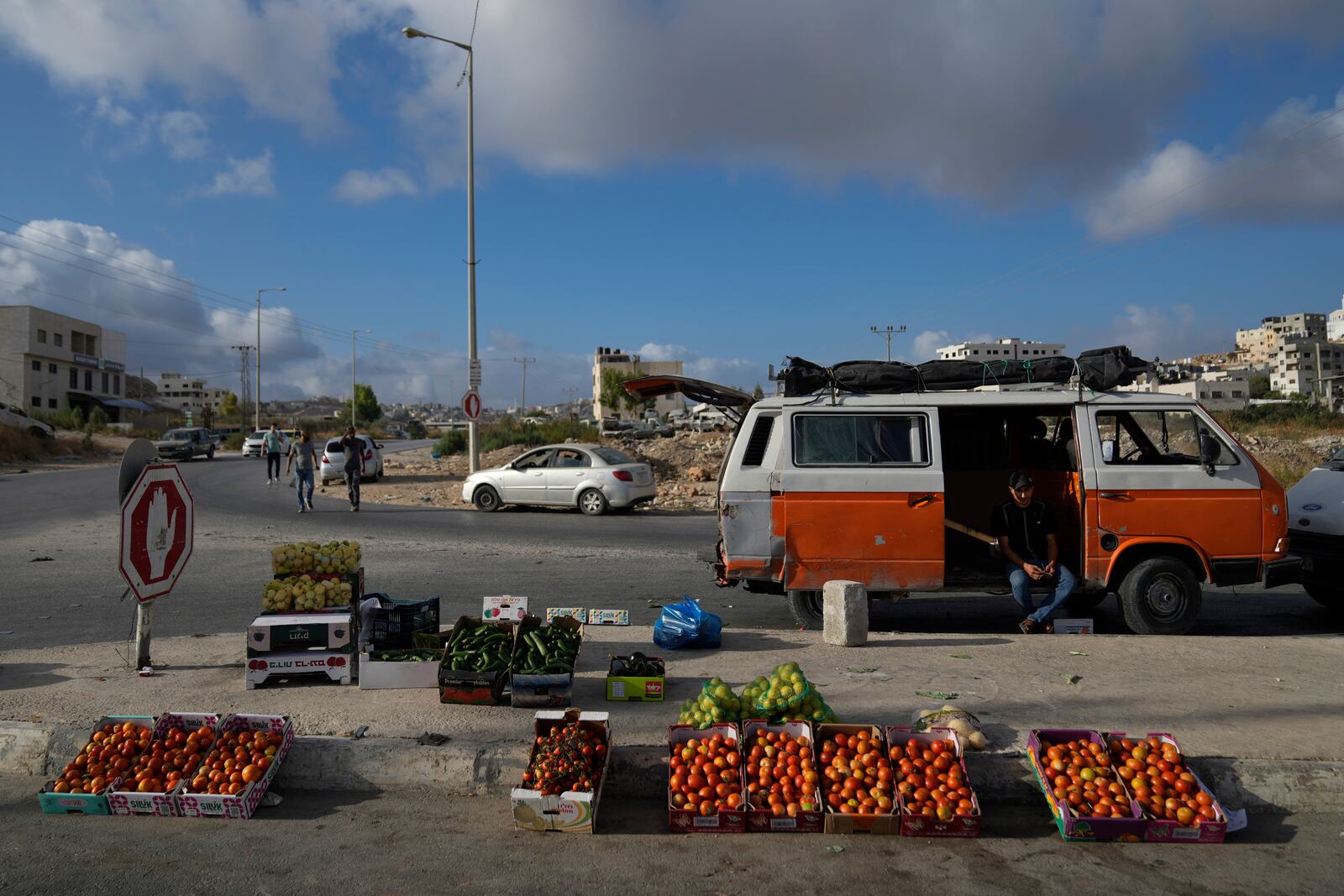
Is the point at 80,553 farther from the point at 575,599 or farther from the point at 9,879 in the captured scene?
the point at 9,879

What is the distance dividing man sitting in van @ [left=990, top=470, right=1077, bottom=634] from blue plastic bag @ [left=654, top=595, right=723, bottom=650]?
8.78 feet

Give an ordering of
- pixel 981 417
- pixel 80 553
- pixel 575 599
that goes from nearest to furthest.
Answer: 1. pixel 981 417
2. pixel 575 599
3. pixel 80 553

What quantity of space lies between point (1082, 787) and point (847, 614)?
2751 millimetres

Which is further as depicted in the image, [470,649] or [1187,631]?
[1187,631]

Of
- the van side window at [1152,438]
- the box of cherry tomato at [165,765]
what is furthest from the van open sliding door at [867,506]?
the box of cherry tomato at [165,765]

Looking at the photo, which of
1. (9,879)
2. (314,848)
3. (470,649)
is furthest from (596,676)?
(9,879)

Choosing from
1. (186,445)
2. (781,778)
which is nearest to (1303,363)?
(186,445)

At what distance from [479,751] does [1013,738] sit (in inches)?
118

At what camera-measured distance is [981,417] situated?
9500 millimetres

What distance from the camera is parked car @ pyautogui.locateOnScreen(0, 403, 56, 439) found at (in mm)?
45844

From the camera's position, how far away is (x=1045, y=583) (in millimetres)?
7773

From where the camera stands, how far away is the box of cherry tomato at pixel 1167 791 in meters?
4.23

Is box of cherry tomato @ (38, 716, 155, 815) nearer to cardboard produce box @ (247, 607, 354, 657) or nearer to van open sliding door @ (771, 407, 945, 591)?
cardboard produce box @ (247, 607, 354, 657)

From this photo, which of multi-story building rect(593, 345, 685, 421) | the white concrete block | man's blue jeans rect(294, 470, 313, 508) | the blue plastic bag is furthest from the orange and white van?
multi-story building rect(593, 345, 685, 421)
